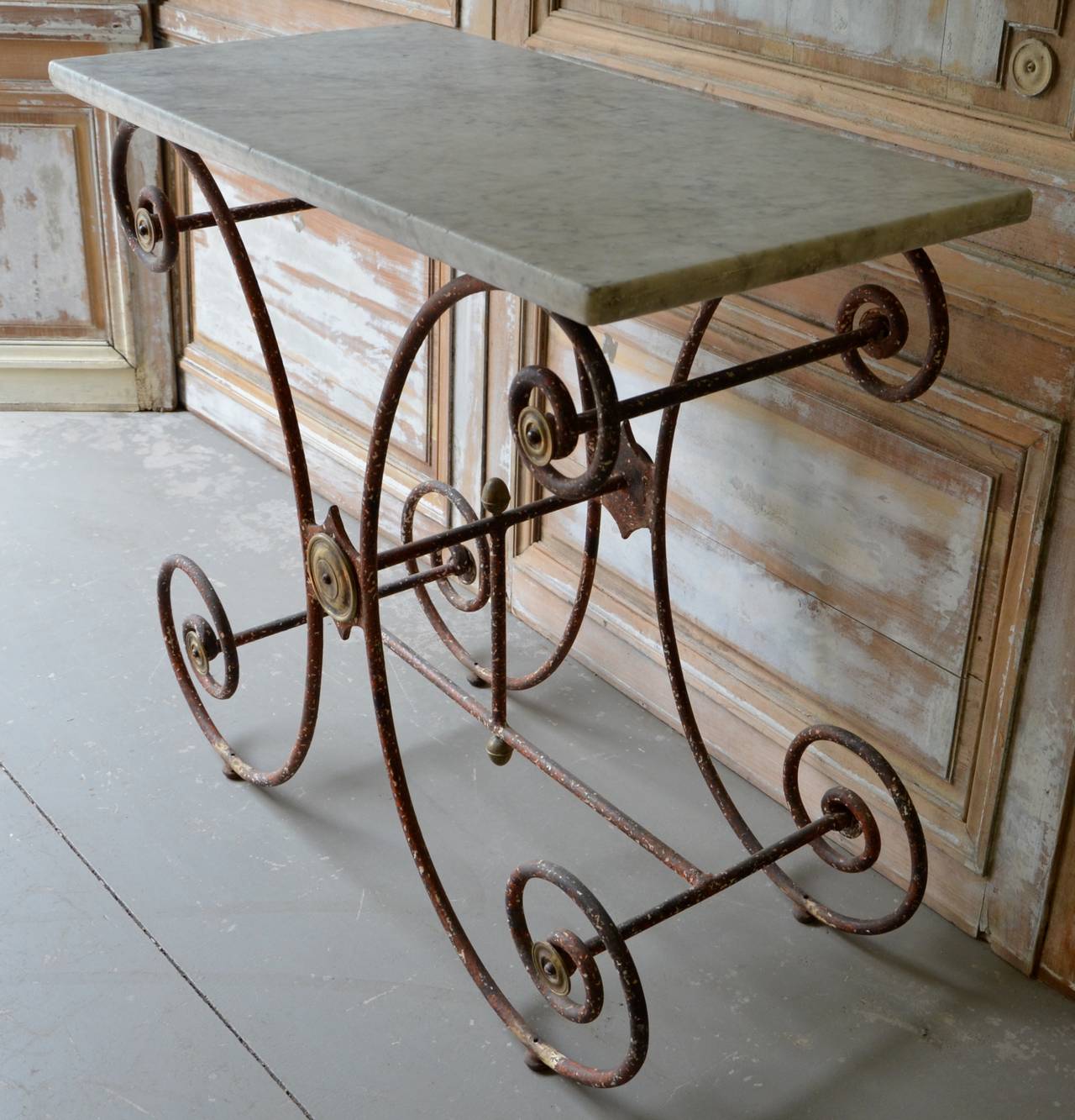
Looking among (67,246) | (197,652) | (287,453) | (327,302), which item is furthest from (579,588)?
(67,246)

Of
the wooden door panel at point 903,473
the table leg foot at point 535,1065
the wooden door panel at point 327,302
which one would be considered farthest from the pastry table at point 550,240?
the wooden door panel at point 327,302

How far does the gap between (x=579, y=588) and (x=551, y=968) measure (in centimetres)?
67

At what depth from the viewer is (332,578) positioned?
1876 millimetres

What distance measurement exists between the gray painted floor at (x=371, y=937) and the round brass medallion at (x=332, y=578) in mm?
467

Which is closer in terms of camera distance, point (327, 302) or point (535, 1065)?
point (535, 1065)

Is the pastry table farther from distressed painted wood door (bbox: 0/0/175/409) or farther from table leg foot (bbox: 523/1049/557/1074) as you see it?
distressed painted wood door (bbox: 0/0/175/409)

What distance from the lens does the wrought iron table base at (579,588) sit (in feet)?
5.31

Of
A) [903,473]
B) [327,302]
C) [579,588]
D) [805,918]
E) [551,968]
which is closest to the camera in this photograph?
[551,968]

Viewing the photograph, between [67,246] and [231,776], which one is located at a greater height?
[67,246]

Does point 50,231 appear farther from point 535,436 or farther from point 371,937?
point 535,436

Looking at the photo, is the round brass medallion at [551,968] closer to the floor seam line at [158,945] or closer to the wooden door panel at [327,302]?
the floor seam line at [158,945]

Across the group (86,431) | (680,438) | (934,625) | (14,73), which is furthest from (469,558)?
(14,73)

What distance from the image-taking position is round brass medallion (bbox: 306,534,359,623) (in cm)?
183

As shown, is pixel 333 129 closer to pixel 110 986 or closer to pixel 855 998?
pixel 110 986
